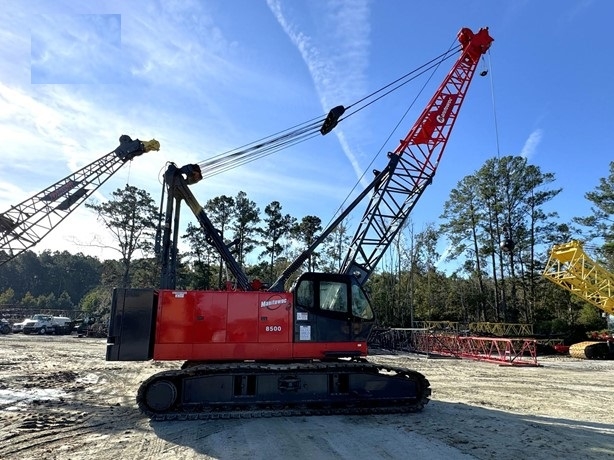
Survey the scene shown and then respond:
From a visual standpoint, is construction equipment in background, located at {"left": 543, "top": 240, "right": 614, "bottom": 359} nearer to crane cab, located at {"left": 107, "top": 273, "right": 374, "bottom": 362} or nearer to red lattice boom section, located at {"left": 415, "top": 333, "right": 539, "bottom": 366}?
red lattice boom section, located at {"left": 415, "top": 333, "right": 539, "bottom": 366}

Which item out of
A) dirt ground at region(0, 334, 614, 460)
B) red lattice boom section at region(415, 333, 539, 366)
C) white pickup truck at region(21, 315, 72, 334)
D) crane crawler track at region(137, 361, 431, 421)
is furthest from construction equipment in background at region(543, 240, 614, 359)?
white pickup truck at region(21, 315, 72, 334)

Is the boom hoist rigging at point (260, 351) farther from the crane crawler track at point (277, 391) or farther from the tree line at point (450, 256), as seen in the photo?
the tree line at point (450, 256)

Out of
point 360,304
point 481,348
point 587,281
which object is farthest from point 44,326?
point 587,281

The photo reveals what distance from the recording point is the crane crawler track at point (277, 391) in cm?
829

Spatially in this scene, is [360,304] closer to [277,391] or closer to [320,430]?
[277,391]

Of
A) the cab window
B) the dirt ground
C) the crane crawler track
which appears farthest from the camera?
the cab window

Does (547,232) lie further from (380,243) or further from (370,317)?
(370,317)

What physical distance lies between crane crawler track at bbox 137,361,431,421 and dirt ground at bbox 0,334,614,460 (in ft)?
0.99

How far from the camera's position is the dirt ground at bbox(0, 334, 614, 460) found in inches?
243

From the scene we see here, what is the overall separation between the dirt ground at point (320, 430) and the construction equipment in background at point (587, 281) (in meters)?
15.1

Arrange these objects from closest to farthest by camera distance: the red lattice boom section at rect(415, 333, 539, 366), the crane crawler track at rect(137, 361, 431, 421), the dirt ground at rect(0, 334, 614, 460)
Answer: the dirt ground at rect(0, 334, 614, 460)
the crane crawler track at rect(137, 361, 431, 421)
the red lattice boom section at rect(415, 333, 539, 366)

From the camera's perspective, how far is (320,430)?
24.4 ft

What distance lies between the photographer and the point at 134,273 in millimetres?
51406

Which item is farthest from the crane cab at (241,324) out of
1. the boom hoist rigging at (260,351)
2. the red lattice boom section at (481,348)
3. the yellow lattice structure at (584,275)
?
the yellow lattice structure at (584,275)
